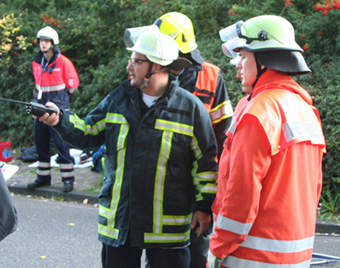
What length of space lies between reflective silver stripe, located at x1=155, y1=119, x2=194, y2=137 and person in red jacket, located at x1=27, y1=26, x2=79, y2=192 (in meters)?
4.86

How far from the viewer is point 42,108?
9.90ft

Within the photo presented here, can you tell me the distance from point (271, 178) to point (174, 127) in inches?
36.9

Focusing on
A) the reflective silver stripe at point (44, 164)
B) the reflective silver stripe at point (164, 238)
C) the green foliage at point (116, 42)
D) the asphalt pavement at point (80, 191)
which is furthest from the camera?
the reflective silver stripe at point (44, 164)

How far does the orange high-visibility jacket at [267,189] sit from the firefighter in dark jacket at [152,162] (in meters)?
0.74

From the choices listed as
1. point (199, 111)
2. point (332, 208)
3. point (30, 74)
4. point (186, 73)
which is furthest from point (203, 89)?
point (30, 74)

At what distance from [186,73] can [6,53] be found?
9281 mm

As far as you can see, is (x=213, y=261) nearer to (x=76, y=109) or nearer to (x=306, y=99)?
(x=306, y=99)

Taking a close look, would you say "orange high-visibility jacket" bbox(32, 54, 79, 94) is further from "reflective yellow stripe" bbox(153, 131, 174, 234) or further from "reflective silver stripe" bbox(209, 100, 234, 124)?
"reflective yellow stripe" bbox(153, 131, 174, 234)

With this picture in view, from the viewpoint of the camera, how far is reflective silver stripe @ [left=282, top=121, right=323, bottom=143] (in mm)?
2236

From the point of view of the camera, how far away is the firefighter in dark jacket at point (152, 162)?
299 cm

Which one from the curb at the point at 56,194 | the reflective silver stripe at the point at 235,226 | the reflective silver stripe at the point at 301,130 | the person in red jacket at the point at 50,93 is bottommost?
the curb at the point at 56,194

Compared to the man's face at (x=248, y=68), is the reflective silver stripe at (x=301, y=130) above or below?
below

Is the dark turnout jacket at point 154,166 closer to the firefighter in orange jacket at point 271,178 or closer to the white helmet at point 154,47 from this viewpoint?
the white helmet at point 154,47

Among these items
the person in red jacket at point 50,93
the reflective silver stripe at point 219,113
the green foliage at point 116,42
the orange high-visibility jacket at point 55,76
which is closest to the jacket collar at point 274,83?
the reflective silver stripe at point 219,113
